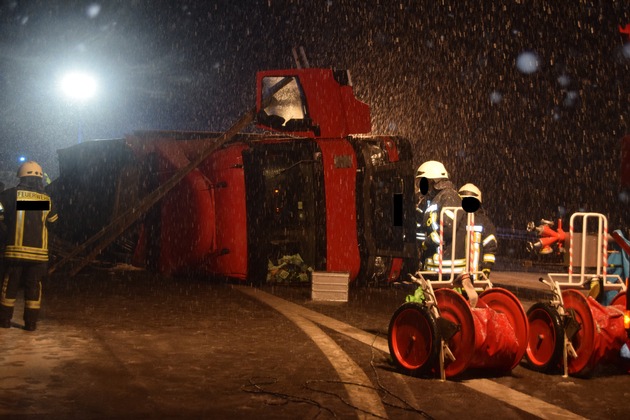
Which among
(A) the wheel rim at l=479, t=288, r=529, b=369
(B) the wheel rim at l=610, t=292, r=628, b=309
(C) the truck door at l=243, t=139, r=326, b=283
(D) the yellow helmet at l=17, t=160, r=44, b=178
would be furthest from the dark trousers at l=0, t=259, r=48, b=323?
(B) the wheel rim at l=610, t=292, r=628, b=309

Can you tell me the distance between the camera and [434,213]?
28.3ft

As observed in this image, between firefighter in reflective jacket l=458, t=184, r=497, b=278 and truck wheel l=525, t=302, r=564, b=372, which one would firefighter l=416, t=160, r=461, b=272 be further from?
truck wheel l=525, t=302, r=564, b=372

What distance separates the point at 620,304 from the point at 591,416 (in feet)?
8.46

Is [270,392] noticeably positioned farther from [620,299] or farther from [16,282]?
[16,282]

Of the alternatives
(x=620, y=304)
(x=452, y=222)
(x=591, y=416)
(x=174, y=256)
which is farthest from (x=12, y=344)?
(x=174, y=256)

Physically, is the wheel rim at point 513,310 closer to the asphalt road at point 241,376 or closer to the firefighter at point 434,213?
the asphalt road at point 241,376

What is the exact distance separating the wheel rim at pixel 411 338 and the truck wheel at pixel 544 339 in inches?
48.6

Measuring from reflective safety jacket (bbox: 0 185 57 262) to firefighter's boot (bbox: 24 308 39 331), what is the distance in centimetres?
62

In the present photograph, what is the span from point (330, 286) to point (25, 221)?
16.6ft

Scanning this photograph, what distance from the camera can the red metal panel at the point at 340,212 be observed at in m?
14.5

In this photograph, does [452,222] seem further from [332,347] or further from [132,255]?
[132,255]

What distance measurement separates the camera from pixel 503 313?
25.4ft

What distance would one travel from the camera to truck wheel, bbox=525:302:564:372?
743cm

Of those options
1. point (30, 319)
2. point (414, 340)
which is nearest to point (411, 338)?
point (414, 340)
